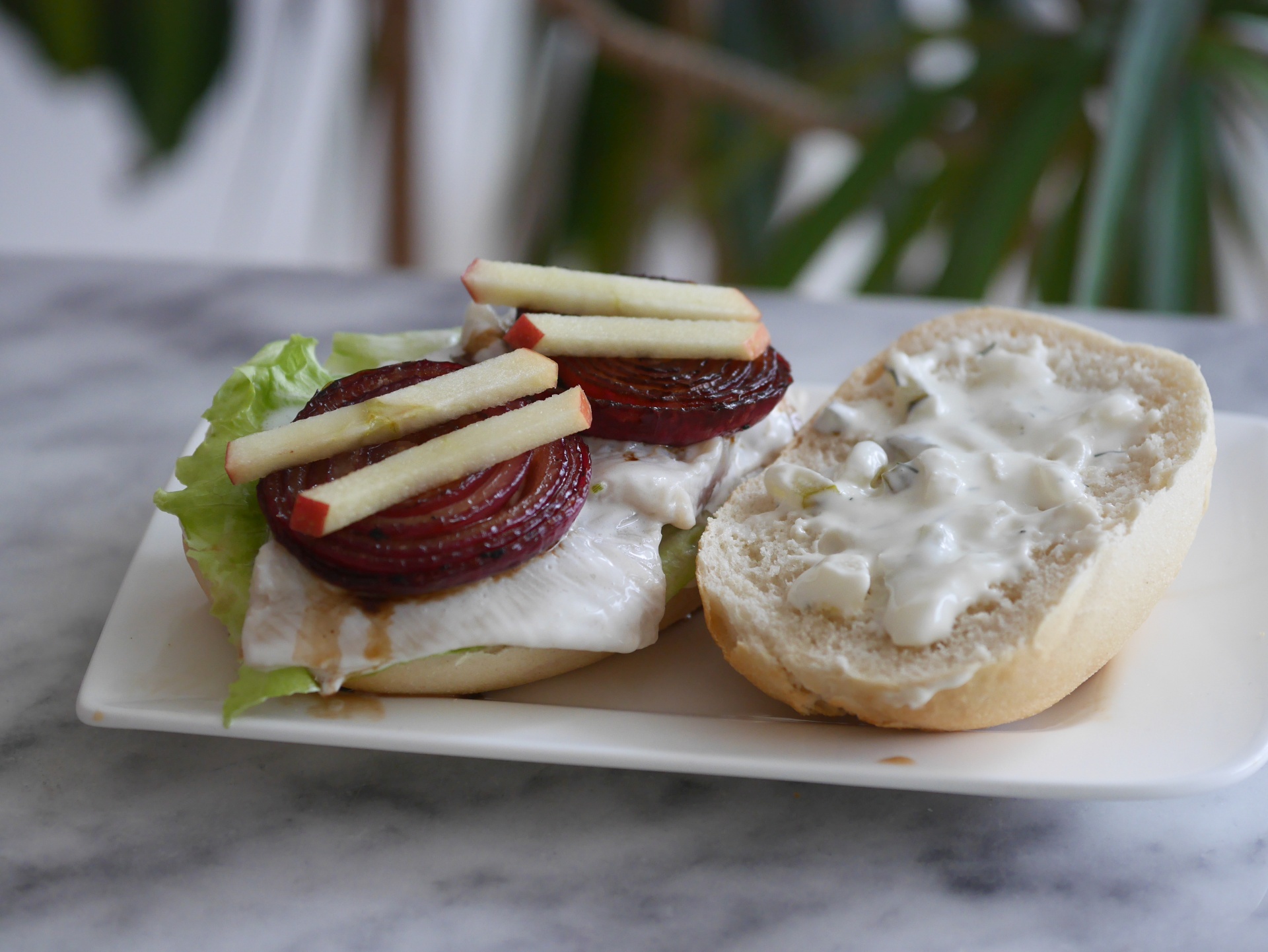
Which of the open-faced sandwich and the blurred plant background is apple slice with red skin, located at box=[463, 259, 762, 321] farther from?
the blurred plant background

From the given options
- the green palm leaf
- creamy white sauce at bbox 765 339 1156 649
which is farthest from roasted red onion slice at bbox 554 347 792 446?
the green palm leaf

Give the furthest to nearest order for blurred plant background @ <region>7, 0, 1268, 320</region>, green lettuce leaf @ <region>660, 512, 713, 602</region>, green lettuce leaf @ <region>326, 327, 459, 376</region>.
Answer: blurred plant background @ <region>7, 0, 1268, 320</region> → green lettuce leaf @ <region>326, 327, 459, 376</region> → green lettuce leaf @ <region>660, 512, 713, 602</region>

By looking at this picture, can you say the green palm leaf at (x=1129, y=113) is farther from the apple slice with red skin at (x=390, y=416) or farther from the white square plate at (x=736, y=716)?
the apple slice with red skin at (x=390, y=416)

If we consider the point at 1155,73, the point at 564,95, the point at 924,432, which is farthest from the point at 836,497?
the point at 564,95

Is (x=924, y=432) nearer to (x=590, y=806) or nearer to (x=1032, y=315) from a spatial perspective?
(x=1032, y=315)

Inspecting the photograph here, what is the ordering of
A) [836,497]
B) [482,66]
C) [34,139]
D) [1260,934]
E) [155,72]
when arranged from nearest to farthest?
[1260,934], [836,497], [155,72], [482,66], [34,139]

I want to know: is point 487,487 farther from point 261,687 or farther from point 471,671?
point 261,687
